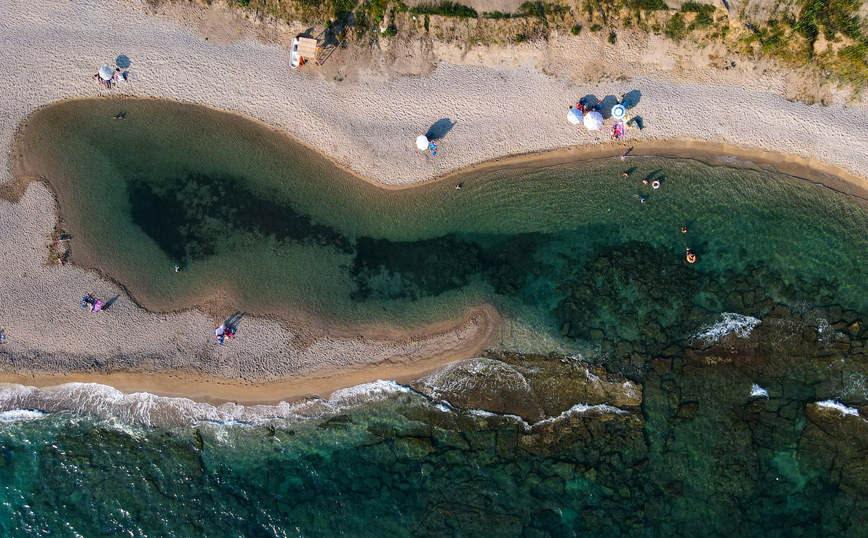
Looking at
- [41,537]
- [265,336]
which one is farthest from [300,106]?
[41,537]

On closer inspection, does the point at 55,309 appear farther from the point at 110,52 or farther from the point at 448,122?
the point at 448,122

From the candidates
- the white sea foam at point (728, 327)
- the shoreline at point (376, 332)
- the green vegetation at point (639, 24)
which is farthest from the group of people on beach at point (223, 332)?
the white sea foam at point (728, 327)

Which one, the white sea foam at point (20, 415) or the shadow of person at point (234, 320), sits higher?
the shadow of person at point (234, 320)

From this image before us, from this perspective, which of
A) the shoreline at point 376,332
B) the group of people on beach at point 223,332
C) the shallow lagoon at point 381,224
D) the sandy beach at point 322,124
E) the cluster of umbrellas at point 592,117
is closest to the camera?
the cluster of umbrellas at point 592,117

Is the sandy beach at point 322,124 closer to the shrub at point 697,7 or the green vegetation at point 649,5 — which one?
the green vegetation at point 649,5

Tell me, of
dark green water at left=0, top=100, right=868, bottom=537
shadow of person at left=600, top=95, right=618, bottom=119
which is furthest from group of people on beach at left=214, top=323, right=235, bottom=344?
shadow of person at left=600, top=95, right=618, bottom=119

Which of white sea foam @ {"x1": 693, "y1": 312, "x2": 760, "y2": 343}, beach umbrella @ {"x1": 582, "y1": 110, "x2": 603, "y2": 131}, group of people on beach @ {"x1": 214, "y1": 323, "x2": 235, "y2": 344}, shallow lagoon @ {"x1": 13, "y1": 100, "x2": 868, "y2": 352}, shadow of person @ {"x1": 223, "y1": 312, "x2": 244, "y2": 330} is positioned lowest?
group of people on beach @ {"x1": 214, "y1": 323, "x2": 235, "y2": 344}

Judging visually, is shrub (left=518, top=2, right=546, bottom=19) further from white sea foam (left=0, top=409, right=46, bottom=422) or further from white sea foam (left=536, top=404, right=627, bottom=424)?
white sea foam (left=0, top=409, right=46, bottom=422)
